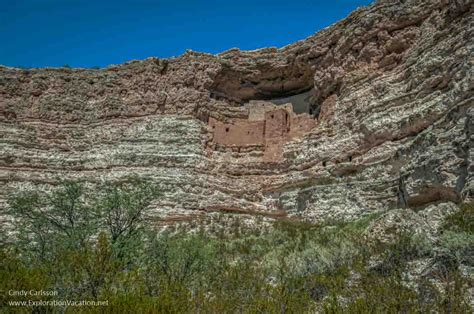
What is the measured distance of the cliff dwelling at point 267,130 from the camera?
910 inches

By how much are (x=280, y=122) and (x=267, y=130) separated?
0.72 m

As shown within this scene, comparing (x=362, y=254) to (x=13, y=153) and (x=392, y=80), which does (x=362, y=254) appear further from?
(x=13, y=153)

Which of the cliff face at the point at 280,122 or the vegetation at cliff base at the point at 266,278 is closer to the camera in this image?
the vegetation at cliff base at the point at 266,278

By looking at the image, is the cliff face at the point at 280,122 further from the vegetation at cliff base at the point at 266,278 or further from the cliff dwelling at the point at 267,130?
the vegetation at cliff base at the point at 266,278

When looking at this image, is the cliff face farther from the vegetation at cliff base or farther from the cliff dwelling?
the vegetation at cliff base

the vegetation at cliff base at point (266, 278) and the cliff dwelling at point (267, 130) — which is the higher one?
the cliff dwelling at point (267, 130)

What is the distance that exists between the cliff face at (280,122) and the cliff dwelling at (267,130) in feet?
0.23

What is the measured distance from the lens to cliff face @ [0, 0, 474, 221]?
1599 centimetres

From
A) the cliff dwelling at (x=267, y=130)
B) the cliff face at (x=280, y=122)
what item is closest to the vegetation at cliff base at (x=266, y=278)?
the cliff face at (x=280, y=122)

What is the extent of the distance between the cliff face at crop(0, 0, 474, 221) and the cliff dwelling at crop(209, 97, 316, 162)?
69 millimetres

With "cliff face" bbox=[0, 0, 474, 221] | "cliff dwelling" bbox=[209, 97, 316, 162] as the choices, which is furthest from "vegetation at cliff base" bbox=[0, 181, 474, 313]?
"cliff dwelling" bbox=[209, 97, 316, 162]

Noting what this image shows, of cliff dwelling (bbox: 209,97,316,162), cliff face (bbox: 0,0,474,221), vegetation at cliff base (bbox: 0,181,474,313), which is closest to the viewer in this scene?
vegetation at cliff base (bbox: 0,181,474,313)

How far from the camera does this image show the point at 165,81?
25625 millimetres

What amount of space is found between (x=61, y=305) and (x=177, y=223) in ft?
40.8
